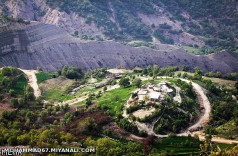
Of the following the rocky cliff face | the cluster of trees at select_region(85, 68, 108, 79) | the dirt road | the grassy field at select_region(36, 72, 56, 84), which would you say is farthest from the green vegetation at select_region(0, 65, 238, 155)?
the rocky cliff face

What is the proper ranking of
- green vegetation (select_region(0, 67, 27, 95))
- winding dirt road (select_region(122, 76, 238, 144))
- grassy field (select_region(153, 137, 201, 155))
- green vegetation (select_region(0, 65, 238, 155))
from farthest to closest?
green vegetation (select_region(0, 67, 27, 95))
winding dirt road (select_region(122, 76, 238, 144))
grassy field (select_region(153, 137, 201, 155))
green vegetation (select_region(0, 65, 238, 155))

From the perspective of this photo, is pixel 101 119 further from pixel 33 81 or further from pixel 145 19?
pixel 145 19

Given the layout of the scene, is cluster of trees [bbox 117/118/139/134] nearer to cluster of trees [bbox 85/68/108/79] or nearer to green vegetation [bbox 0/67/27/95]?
green vegetation [bbox 0/67/27/95]

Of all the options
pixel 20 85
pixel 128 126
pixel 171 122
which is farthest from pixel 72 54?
pixel 171 122

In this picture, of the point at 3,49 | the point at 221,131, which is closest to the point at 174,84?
the point at 221,131

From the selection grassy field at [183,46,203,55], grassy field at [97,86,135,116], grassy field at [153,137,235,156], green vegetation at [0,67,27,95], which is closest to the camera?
grassy field at [153,137,235,156]
